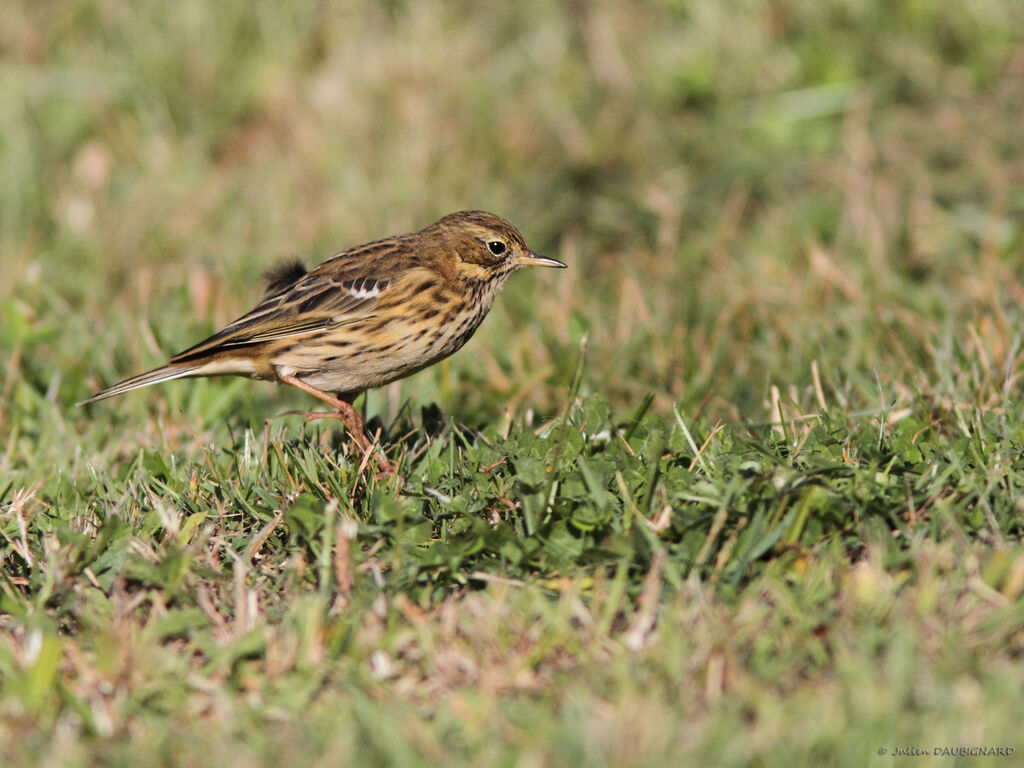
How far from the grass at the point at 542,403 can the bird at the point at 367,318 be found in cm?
26

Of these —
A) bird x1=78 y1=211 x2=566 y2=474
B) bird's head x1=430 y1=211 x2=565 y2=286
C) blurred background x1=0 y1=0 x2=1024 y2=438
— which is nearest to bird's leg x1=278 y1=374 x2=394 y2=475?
bird x1=78 y1=211 x2=566 y2=474

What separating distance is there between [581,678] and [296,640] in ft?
2.75

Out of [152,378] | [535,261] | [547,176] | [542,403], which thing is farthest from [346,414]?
[547,176]

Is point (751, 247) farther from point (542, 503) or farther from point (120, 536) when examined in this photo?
point (120, 536)

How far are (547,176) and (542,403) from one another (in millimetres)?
2918

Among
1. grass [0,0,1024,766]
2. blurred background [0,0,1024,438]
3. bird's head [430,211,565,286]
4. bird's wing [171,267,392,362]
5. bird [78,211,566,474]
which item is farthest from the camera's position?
blurred background [0,0,1024,438]

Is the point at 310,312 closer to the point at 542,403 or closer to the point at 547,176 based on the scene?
the point at 542,403

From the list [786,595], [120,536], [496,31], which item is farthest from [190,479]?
[496,31]

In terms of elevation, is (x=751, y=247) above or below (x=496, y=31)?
below

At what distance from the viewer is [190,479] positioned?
4.87 meters

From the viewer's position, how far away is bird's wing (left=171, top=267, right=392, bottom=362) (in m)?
5.64

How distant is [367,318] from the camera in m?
5.59

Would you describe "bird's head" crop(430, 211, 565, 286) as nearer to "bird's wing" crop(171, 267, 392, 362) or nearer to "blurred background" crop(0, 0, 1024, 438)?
"bird's wing" crop(171, 267, 392, 362)

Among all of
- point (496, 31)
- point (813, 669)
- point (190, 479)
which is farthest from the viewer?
point (496, 31)
